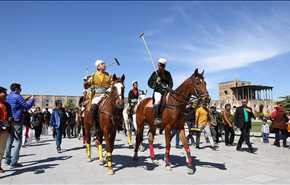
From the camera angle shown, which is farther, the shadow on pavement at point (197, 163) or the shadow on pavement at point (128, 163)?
the shadow on pavement at point (197, 163)

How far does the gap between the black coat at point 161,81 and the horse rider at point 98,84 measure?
1241 millimetres

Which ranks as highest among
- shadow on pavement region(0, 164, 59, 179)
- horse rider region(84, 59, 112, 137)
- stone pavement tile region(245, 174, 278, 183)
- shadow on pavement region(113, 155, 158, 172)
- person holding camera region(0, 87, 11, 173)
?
horse rider region(84, 59, 112, 137)

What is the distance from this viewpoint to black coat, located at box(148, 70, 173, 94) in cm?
1021

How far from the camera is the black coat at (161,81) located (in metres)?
10.2

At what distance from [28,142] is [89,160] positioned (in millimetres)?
8913

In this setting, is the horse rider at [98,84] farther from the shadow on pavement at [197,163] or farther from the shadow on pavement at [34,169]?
the shadow on pavement at [197,163]

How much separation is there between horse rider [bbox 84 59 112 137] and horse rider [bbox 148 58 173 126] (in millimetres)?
1300

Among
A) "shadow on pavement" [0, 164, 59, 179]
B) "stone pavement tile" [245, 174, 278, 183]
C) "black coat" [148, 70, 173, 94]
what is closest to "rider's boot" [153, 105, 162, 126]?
"black coat" [148, 70, 173, 94]

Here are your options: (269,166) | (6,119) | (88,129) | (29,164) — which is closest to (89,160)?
(88,129)

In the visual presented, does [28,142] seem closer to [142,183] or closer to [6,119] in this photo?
[6,119]

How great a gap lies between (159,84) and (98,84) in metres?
1.79

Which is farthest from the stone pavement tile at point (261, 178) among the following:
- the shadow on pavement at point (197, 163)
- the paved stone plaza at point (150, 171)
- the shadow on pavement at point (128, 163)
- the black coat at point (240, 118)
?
the black coat at point (240, 118)

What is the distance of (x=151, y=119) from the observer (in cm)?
1075

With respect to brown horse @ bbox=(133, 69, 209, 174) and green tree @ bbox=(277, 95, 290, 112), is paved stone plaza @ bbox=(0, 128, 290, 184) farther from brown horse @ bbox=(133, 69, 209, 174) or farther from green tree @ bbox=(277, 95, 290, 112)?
green tree @ bbox=(277, 95, 290, 112)
